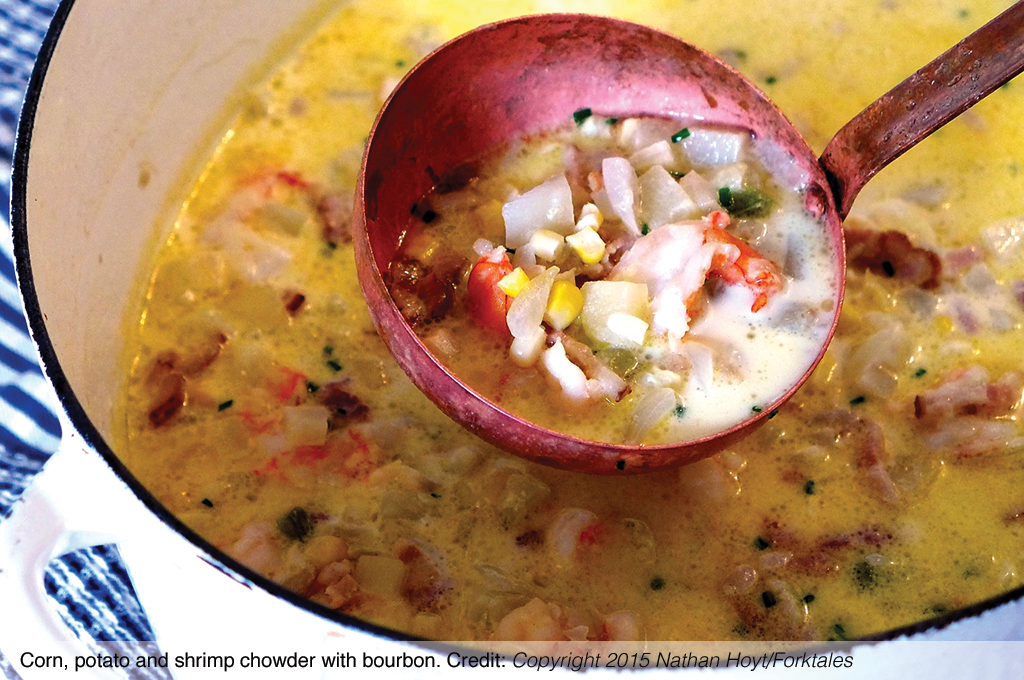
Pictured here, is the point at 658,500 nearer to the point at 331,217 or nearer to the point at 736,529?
the point at 736,529

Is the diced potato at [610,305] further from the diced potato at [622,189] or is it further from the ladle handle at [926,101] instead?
the ladle handle at [926,101]

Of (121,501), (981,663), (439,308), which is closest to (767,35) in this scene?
(439,308)

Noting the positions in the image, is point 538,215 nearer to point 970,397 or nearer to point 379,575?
point 379,575

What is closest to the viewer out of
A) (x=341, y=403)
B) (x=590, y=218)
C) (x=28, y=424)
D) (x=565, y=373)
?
(x=565, y=373)

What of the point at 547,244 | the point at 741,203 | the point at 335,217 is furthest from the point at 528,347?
the point at 335,217

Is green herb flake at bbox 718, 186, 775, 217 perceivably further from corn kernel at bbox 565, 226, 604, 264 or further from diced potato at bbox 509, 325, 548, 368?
diced potato at bbox 509, 325, 548, 368

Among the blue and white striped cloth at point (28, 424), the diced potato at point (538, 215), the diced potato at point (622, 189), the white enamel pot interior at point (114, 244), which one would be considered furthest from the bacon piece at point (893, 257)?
the blue and white striped cloth at point (28, 424)
